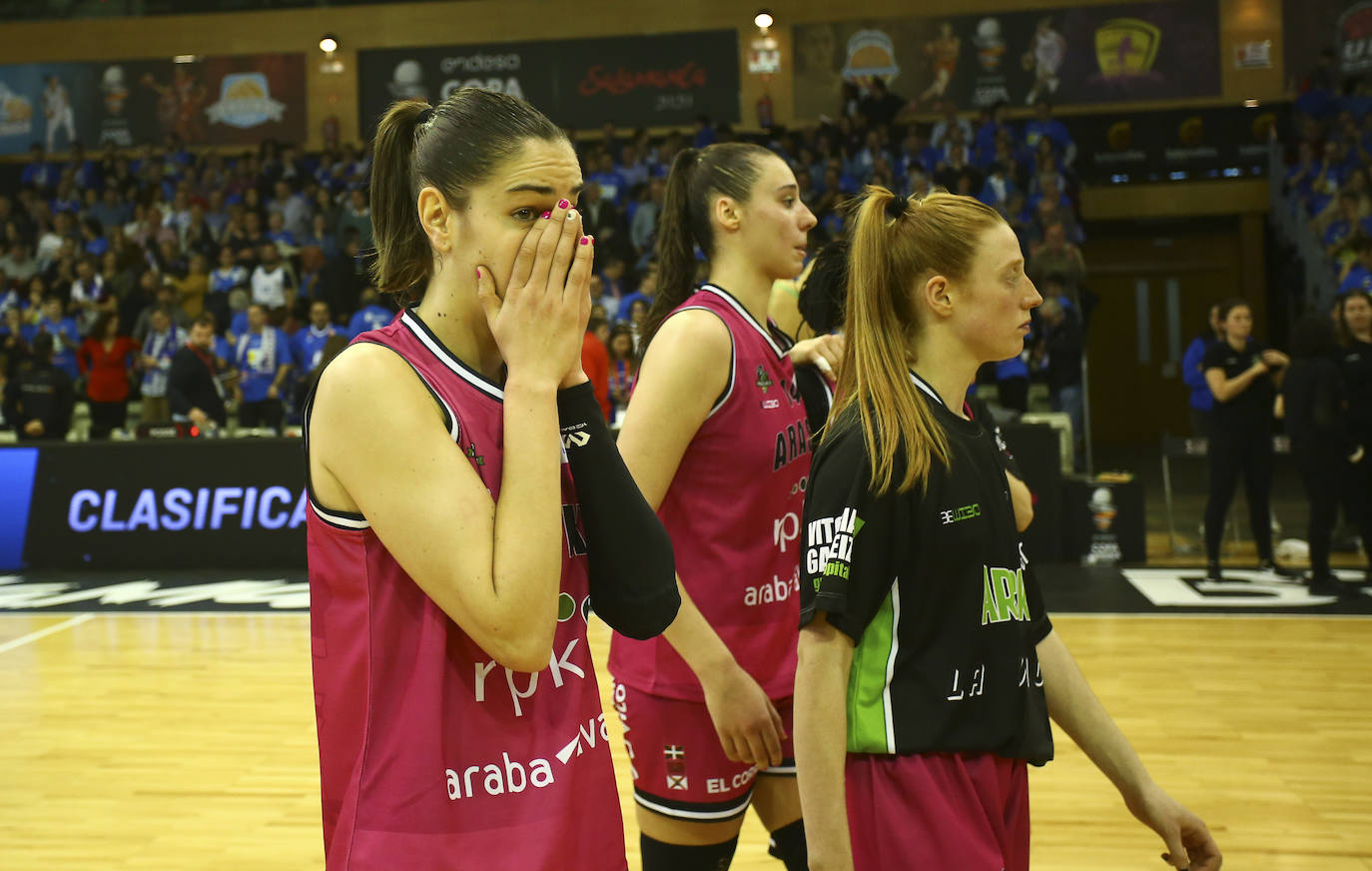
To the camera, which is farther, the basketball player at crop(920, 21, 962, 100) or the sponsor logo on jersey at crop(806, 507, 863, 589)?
the basketball player at crop(920, 21, 962, 100)

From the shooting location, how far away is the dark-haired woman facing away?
291 inches

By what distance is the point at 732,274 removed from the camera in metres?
2.59

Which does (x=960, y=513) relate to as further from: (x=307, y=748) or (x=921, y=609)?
(x=307, y=748)

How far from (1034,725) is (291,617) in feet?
21.1

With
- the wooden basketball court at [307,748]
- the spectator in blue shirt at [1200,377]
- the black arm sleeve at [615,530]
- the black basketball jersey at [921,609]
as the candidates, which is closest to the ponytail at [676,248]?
the black basketball jersey at [921,609]

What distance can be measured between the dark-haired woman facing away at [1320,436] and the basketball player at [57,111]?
53.1 feet

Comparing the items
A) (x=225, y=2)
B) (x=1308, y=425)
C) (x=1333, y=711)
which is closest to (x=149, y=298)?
(x=225, y=2)

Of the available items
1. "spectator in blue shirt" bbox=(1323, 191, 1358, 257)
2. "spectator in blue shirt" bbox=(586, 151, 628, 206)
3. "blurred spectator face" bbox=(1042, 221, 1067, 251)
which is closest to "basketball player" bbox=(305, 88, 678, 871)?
"blurred spectator face" bbox=(1042, 221, 1067, 251)

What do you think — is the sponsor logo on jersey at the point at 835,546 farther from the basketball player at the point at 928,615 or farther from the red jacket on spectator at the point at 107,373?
the red jacket on spectator at the point at 107,373

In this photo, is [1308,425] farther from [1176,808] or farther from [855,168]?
[855,168]

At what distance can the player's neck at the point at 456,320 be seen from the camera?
4.72ft

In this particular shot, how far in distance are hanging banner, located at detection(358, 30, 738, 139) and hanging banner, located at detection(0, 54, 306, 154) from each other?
2355 mm

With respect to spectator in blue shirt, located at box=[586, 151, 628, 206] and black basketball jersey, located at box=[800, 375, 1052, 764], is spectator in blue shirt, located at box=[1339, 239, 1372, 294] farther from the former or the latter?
black basketball jersey, located at box=[800, 375, 1052, 764]

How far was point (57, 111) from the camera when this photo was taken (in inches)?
688
